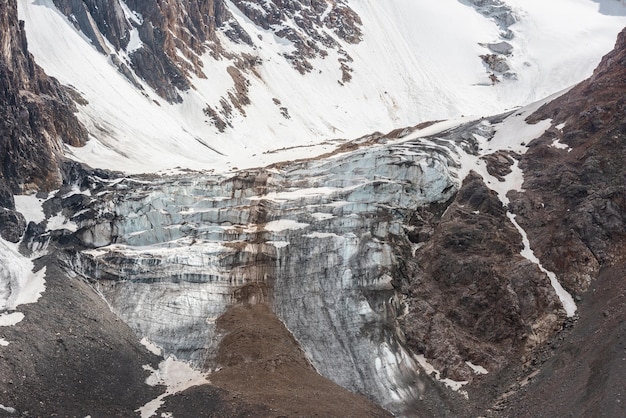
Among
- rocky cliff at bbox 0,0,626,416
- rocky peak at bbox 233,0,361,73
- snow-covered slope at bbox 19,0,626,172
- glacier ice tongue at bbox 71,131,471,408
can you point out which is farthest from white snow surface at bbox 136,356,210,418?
rocky peak at bbox 233,0,361,73

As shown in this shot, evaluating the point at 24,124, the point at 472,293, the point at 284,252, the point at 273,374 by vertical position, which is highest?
the point at 24,124

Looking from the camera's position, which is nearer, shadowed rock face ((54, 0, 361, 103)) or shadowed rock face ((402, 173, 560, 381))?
shadowed rock face ((402, 173, 560, 381))

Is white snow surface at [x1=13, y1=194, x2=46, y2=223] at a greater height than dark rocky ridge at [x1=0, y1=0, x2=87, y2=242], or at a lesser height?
lesser

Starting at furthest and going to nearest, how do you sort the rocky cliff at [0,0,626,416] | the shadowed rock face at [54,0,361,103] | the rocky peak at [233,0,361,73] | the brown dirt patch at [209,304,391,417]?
the rocky peak at [233,0,361,73], the shadowed rock face at [54,0,361,103], the rocky cliff at [0,0,626,416], the brown dirt patch at [209,304,391,417]

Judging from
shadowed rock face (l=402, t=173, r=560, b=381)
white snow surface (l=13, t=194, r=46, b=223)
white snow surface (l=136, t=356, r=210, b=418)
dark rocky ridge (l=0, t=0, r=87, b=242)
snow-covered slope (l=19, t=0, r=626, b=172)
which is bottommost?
white snow surface (l=136, t=356, r=210, b=418)

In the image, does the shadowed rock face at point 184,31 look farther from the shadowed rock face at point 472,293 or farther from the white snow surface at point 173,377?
the white snow surface at point 173,377

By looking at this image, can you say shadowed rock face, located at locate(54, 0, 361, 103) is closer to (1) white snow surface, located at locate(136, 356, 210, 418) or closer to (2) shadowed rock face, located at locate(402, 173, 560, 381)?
(2) shadowed rock face, located at locate(402, 173, 560, 381)

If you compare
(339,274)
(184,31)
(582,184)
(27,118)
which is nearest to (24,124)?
(27,118)

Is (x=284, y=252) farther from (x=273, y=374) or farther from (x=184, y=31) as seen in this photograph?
(x=184, y=31)

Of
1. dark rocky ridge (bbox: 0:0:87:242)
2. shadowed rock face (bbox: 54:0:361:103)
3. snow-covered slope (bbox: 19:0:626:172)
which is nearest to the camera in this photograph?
dark rocky ridge (bbox: 0:0:87:242)
